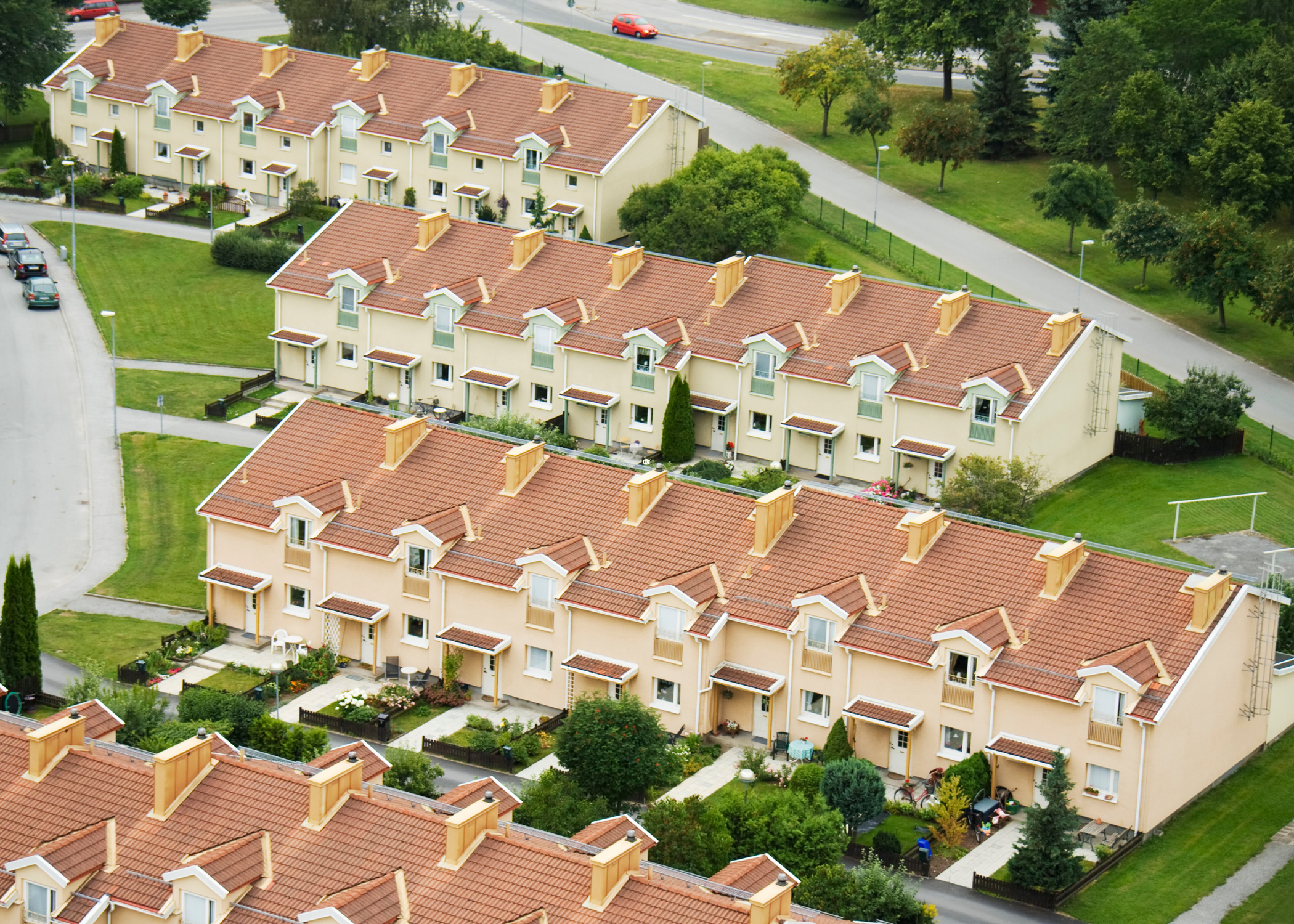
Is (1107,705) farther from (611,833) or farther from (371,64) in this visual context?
(371,64)

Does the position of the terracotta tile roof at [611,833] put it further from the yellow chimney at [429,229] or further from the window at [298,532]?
the yellow chimney at [429,229]

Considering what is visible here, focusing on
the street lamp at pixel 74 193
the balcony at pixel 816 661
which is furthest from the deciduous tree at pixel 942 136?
the balcony at pixel 816 661

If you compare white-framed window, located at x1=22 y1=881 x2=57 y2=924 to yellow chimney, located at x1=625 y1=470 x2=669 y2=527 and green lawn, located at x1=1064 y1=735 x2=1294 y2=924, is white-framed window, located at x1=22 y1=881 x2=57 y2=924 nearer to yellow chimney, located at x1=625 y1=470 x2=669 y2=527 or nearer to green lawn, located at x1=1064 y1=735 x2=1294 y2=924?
yellow chimney, located at x1=625 y1=470 x2=669 y2=527

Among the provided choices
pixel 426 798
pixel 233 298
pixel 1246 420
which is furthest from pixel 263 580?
pixel 1246 420

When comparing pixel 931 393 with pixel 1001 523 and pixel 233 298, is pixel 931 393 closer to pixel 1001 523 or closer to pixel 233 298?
pixel 1001 523

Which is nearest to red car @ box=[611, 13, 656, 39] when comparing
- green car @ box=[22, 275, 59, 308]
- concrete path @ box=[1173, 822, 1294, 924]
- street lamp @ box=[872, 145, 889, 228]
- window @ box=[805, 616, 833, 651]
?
street lamp @ box=[872, 145, 889, 228]

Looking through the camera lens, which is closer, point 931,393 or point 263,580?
point 263,580
